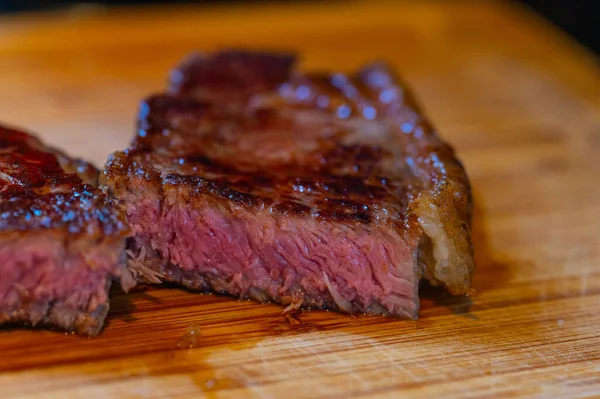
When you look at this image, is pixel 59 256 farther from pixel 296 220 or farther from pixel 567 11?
pixel 567 11

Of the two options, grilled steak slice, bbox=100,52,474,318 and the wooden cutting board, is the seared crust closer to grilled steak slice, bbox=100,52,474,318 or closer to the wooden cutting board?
grilled steak slice, bbox=100,52,474,318

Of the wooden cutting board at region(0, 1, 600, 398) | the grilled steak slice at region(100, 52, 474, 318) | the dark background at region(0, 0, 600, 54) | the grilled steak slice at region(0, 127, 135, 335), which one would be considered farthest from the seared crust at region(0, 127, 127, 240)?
the dark background at region(0, 0, 600, 54)

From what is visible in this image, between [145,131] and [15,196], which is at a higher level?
[145,131]

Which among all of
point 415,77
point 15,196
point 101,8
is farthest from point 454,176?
point 101,8

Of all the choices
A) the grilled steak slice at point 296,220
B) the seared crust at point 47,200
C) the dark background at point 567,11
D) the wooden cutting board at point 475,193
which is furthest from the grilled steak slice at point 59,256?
the dark background at point 567,11

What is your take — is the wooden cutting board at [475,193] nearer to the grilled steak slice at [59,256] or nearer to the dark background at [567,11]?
the grilled steak slice at [59,256]

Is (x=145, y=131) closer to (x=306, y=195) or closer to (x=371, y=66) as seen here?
(x=306, y=195)

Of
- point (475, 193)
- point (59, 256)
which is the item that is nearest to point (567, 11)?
point (475, 193)
